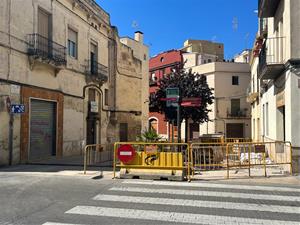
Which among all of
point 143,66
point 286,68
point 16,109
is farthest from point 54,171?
point 143,66

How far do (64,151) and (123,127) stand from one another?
10609 millimetres

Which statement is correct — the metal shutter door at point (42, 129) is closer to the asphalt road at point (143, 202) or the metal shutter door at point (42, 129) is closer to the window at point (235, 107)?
the asphalt road at point (143, 202)

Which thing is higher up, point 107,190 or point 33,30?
point 33,30

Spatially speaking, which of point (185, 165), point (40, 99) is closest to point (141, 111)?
point (40, 99)

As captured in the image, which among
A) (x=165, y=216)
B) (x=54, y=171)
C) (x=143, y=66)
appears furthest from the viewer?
(x=143, y=66)

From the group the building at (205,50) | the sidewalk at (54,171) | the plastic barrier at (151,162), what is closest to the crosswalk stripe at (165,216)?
the plastic barrier at (151,162)

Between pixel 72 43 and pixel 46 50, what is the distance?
3671 millimetres

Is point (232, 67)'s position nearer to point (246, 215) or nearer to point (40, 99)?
point (40, 99)

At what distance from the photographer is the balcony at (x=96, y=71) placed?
2240 centimetres

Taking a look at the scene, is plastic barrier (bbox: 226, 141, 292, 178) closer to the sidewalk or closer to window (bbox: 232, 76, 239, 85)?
the sidewalk

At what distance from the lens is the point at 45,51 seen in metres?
17.0

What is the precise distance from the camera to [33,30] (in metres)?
16.3

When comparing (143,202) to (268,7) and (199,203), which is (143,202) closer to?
(199,203)

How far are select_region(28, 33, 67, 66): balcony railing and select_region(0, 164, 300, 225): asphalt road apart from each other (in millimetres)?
7076
